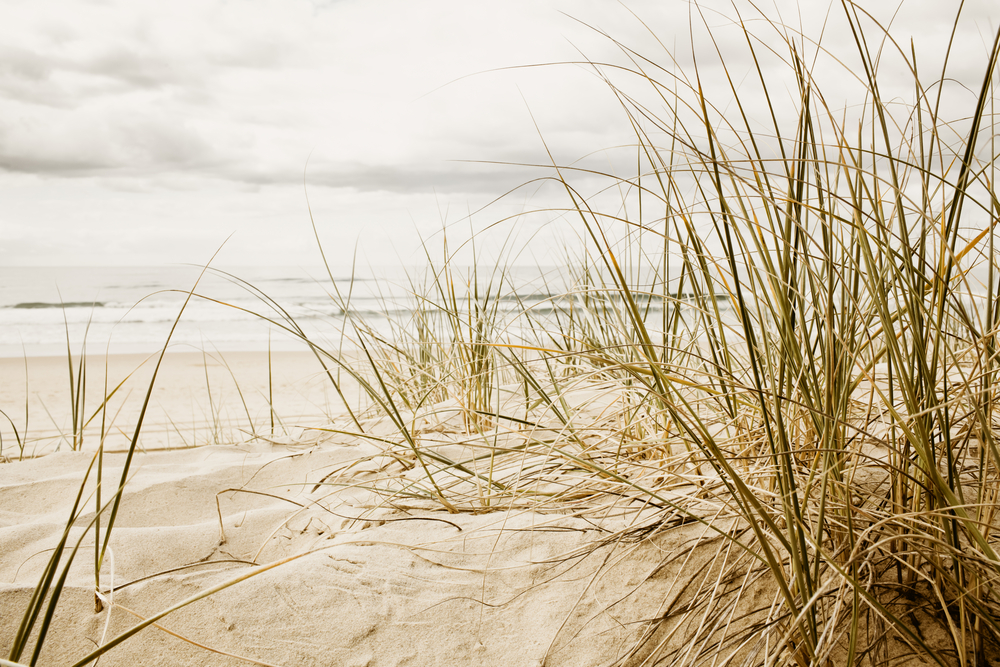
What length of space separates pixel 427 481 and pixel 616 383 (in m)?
0.73

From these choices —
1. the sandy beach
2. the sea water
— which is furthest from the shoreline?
the sandy beach

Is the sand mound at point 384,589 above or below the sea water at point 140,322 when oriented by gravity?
above

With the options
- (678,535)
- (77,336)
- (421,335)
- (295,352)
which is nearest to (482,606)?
(678,535)

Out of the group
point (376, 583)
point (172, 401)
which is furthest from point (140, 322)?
point (376, 583)

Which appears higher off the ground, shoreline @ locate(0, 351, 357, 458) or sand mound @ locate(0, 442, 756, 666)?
sand mound @ locate(0, 442, 756, 666)

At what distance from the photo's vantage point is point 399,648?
974mm

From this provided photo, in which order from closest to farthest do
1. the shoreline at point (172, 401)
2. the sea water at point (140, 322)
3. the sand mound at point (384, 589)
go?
the sand mound at point (384, 589) → the shoreline at point (172, 401) → the sea water at point (140, 322)

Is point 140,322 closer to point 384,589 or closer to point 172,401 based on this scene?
point 172,401

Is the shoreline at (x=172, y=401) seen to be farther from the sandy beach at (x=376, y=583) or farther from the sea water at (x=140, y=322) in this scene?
the sandy beach at (x=376, y=583)

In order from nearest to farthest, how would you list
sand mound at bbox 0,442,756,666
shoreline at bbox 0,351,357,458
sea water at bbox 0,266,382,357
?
1. sand mound at bbox 0,442,756,666
2. shoreline at bbox 0,351,357,458
3. sea water at bbox 0,266,382,357

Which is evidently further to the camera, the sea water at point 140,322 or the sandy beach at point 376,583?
the sea water at point 140,322

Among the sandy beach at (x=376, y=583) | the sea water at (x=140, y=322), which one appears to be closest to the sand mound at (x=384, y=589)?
the sandy beach at (x=376, y=583)

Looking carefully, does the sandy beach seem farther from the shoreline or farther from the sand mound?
the shoreline

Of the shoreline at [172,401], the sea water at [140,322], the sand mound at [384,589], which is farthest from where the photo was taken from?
the sea water at [140,322]
